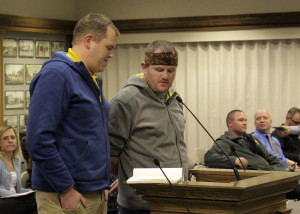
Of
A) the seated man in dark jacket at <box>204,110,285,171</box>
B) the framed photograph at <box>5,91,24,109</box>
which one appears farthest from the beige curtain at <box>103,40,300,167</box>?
the seated man in dark jacket at <box>204,110,285,171</box>

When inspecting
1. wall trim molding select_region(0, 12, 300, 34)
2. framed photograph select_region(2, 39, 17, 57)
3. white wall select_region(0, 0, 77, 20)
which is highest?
white wall select_region(0, 0, 77, 20)

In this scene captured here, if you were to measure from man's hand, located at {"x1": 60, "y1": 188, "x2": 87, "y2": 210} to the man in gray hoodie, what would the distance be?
0.54 meters

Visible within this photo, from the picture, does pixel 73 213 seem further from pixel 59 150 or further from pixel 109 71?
pixel 109 71

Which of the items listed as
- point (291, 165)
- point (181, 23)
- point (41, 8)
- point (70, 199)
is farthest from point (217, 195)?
point (41, 8)

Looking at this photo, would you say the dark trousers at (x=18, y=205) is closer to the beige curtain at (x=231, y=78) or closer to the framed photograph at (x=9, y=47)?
the framed photograph at (x=9, y=47)

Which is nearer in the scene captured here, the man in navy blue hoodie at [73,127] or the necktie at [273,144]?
the man in navy blue hoodie at [73,127]

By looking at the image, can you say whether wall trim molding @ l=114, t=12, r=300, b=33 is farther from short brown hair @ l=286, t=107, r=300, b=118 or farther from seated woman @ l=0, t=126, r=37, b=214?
seated woman @ l=0, t=126, r=37, b=214

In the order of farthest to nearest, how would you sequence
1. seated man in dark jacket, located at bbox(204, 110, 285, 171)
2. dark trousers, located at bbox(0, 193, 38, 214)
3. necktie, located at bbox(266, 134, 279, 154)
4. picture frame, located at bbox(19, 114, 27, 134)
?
picture frame, located at bbox(19, 114, 27, 134), necktie, located at bbox(266, 134, 279, 154), seated man in dark jacket, located at bbox(204, 110, 285, 171), dark trousers, located at bbox(0, 193, 38, 214)

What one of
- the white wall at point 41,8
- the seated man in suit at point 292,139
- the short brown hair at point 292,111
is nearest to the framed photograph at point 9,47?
the white wall at point 41,8

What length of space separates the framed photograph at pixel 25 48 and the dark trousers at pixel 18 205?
3114mm

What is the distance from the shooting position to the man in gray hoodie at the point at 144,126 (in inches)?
104

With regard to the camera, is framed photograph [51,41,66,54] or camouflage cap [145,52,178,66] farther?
framed photograph [51,41,66,54]

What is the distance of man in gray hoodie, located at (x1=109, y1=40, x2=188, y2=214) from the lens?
264 centimetres

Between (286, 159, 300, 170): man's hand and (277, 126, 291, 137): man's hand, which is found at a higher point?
(277, 126, 291, 137): man's hand
